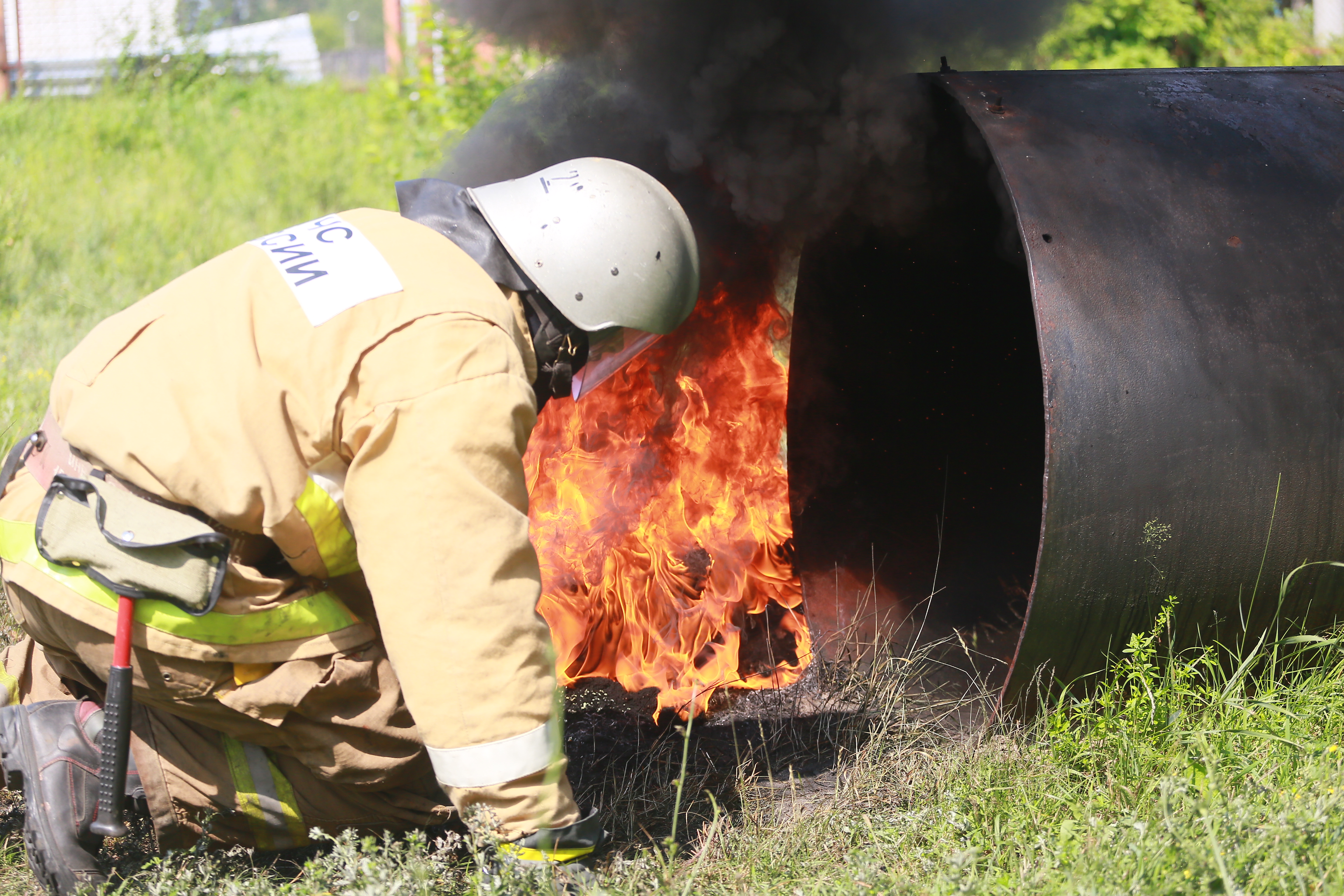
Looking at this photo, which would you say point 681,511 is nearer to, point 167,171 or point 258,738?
point 258,738

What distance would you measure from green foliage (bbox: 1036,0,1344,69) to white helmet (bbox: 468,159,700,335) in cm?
665

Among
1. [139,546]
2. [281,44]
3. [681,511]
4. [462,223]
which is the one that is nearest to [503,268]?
[462,223]

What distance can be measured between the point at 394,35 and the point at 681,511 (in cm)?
939

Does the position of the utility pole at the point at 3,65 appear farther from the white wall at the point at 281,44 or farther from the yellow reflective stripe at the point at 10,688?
the yellow reflective stripe at the point at 10,688

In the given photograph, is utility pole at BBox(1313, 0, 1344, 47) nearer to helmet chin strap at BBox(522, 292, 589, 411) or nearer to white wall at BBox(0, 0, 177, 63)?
helmet chin strap at BBox(522, 292, 589, 411)

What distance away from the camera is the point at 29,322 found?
20.0 ft

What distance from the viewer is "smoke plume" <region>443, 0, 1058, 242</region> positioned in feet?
11.6

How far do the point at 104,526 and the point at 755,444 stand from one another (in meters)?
2.60

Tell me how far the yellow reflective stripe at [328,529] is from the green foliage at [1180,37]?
741 centimetres

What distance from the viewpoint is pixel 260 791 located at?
2.36 meters

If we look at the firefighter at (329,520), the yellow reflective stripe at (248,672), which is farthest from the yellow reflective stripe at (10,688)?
the yellow reflective stripe at (248,672)

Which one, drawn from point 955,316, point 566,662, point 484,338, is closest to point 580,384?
point 484,338

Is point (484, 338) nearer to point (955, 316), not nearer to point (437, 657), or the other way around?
point (437, 657)

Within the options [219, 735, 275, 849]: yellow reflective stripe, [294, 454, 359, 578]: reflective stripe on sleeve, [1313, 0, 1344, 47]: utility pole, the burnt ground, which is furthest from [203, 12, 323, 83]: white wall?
[294, 454, 359, 578]: reflective stripe on sleeve
